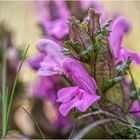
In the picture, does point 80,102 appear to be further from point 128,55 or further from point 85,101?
point 128,55

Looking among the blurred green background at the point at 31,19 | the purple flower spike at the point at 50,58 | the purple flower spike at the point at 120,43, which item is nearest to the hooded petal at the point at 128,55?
the purple flower spike at the point at 120,43

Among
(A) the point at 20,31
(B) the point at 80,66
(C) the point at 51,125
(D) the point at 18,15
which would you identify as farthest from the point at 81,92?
(D) the point at 18,15

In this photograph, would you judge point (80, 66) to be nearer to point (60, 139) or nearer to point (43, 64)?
point (43, 64)

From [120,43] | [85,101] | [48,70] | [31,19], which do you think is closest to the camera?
[85,101]

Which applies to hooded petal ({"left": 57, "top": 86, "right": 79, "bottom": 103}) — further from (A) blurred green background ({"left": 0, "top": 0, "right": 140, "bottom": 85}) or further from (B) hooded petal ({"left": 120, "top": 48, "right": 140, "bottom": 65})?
(A) blurred green background ({"left": 0, "top": 0, "right": 140, "bottom": 85})

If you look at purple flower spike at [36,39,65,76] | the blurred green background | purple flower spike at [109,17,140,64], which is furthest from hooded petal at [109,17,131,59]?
the blurred green background

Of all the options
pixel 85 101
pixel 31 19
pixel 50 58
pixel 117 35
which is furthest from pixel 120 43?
pixel 31 19
